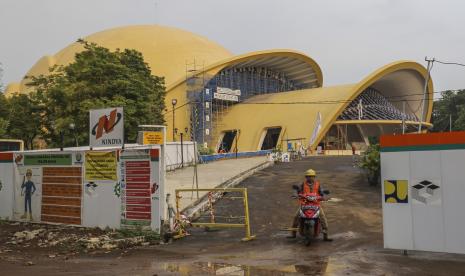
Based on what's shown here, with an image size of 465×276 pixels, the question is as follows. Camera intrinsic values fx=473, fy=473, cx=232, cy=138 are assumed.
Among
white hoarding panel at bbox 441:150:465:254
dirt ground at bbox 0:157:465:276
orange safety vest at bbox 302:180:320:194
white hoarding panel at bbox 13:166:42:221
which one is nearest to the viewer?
dirt ground at bbox 0:157:465:276

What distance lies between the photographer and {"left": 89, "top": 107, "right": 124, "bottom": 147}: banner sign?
10.7 m

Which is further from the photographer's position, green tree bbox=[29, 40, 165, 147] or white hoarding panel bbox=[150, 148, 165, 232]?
green tree bbox=[29, 40, 165, 147]

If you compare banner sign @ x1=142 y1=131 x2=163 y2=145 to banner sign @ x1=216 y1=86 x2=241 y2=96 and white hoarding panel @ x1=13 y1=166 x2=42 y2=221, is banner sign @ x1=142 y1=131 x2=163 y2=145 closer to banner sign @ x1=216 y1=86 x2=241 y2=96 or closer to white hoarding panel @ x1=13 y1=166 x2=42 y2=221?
white hoarding panel @ x1=13 y1=166 x2=42 y2=221

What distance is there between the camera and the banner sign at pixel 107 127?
10719 millimetres

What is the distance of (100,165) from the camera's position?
11.0 meters

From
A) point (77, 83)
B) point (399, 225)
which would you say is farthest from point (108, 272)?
point (77, 83)

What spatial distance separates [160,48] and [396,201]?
6076 cm

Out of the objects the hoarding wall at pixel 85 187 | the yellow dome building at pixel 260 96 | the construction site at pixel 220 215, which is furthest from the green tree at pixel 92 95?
the yellow dome building at pixel 260 96

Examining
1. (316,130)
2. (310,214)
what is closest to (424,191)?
(310,214)

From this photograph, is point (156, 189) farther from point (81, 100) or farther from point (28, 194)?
point (81, 100)

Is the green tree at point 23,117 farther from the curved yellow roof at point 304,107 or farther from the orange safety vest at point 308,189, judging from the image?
the curved yellow roof at point 304,107

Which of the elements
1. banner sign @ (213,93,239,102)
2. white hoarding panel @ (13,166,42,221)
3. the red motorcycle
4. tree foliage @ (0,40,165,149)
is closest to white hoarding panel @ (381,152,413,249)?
the red motorcycle

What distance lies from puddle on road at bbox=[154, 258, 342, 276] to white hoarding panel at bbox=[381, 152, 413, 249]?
1158 mm

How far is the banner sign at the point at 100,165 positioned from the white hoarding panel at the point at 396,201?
599 centimetres
